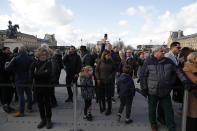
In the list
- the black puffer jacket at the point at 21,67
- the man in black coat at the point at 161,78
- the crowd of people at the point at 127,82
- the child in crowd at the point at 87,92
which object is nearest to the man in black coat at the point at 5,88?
the crowd of people at the point at 127,82

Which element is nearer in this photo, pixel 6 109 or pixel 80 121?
pixel 80 121

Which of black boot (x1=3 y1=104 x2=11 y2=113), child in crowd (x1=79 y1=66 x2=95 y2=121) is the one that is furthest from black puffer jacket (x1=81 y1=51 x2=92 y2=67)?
black boot (x1=3 y1=104 x2=11 y2=113)

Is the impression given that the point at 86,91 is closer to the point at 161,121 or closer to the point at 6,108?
the point at 161,121

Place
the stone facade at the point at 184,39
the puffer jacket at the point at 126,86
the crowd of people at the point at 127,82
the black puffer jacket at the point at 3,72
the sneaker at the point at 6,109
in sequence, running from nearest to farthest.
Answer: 1. the crowd of people at the point at 127,82
2. the puffer jacket at the point at 126,86
3. the sneaker at the point at 6,109
4. the black puffer jacket at the point at 3,72
5. the stone facade at the point at 184,39

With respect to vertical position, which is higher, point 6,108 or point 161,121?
point 6,108

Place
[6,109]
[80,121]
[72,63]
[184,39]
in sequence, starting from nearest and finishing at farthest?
[80,121] → [6,109] → [72,63] → [184,39]

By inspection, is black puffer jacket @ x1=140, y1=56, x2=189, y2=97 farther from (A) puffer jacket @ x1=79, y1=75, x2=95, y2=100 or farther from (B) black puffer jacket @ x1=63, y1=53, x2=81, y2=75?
(B) black puffer jacket @ x1=63, y1=53, x2=81, y2=75

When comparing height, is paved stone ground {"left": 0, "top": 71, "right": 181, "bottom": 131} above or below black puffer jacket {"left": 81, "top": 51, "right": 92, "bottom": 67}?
below

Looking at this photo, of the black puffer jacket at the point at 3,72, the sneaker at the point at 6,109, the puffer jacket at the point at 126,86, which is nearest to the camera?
the puffer jacket at the point at 126,86


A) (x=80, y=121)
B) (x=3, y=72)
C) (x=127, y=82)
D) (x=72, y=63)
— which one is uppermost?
(x=72, y=63)

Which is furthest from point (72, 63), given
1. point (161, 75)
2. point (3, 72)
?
point (161, 75)

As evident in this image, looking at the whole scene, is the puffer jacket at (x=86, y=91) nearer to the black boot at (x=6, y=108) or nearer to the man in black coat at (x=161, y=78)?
the man in black coat at (x=161, y=78)

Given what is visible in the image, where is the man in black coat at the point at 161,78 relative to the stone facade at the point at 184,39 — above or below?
below

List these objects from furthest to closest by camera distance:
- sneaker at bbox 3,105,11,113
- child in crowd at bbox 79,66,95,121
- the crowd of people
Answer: sneaker at bbox 3,105,11,113 < child in crowd at bbox 79,66,95,121 < the crowd of people
